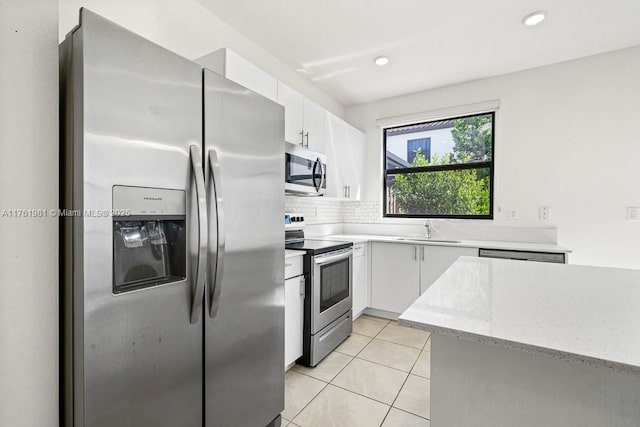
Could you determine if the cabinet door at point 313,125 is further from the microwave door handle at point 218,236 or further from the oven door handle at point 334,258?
the microwave door handle at point 218,236

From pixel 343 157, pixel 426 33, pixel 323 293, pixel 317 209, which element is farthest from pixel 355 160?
pixel 323 293

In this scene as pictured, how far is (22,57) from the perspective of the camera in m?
0.93

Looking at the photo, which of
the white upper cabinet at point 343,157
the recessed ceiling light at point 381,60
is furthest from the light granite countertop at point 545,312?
the recessed ceiling light at point 381,60

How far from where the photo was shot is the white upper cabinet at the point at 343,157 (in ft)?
10.5

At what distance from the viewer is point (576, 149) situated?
9.52 ft

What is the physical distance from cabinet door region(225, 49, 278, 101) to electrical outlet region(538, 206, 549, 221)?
2.81m

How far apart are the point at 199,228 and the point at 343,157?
253 centimetres

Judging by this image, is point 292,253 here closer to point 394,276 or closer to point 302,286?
point 302,286

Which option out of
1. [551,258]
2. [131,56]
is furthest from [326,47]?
[551,258]

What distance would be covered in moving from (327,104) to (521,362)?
342cm

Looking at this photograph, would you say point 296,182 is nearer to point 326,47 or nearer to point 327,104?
point 326,47

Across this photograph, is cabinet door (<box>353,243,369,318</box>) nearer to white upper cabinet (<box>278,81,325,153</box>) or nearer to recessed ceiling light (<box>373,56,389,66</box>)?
white upper cabinet (<box>278,81,325,153</box>)

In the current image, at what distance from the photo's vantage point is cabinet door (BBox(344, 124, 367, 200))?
11.8ft

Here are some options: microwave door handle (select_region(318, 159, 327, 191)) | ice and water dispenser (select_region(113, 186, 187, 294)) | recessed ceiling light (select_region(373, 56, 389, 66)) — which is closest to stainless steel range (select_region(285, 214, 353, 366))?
microwave door handle (select_region(318, 159, 327, 191))
